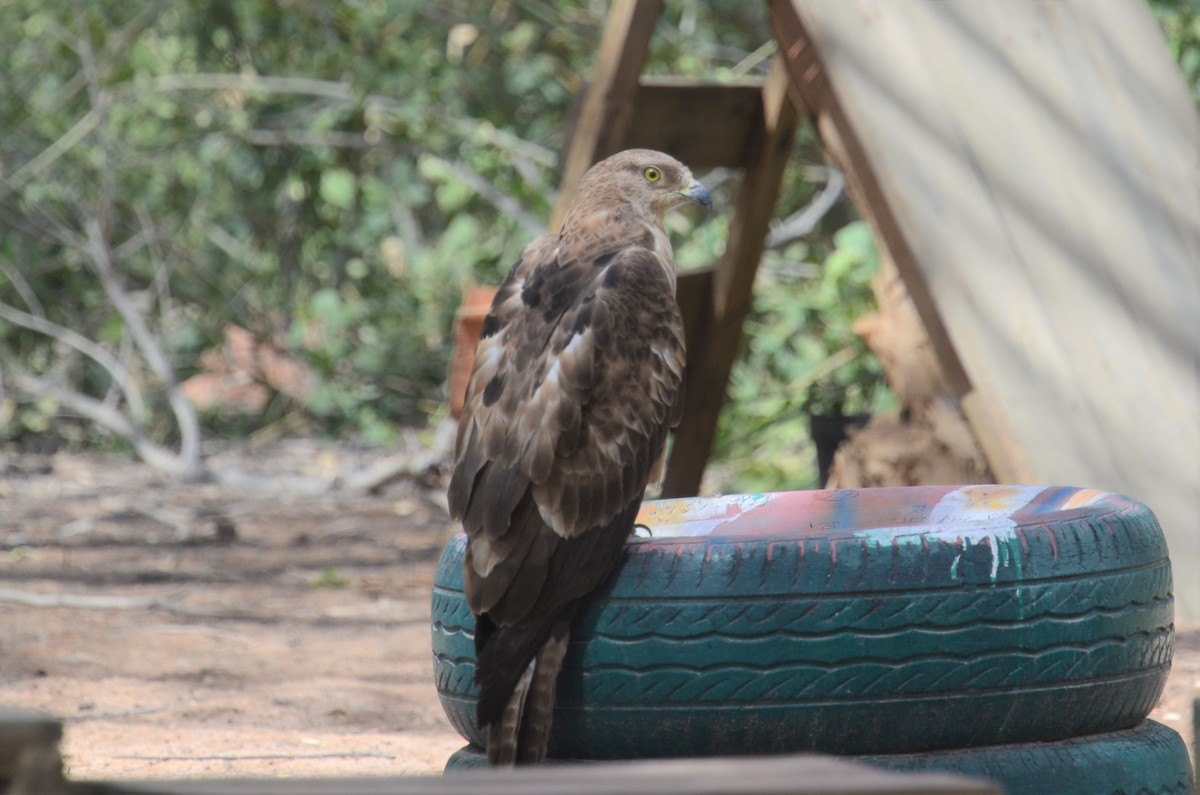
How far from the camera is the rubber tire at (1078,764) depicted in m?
2.27

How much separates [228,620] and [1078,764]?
3714mm

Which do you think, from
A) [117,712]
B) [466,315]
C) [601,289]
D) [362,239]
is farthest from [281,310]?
[601,289]

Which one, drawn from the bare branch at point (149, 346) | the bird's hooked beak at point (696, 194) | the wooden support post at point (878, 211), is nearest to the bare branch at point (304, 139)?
the bare branch at point (149, 346)

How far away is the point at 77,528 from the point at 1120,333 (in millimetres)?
4731

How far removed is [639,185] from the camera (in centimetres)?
352

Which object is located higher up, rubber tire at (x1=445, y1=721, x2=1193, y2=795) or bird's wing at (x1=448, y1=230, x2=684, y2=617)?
bird's wing at (x1=448, y1=230, x2=684, y2=617)

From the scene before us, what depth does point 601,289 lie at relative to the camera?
2795 mm

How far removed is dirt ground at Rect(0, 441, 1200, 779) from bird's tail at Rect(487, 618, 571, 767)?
1082 millimetres

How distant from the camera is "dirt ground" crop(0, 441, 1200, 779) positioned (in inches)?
148

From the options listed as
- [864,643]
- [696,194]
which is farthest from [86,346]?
[864,643]

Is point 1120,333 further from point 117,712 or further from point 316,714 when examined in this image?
point 117,712

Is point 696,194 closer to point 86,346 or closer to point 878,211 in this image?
point 878,211

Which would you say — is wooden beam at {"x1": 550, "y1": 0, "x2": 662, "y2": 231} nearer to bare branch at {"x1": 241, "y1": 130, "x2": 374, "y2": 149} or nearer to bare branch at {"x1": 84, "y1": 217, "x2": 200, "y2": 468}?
bare branch at {"x1": 84, "y1": 217, "x2": 200, "y2": 468}

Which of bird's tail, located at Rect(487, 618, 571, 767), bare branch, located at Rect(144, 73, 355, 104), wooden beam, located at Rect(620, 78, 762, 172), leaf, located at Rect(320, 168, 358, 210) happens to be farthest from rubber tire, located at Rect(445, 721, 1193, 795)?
leaf, located at Rect(320, 168, 358, 210)
